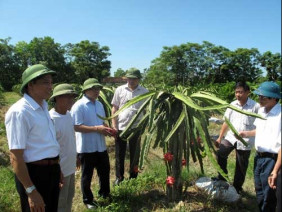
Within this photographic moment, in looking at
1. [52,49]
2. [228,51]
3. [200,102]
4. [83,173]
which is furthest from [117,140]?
[228,51]

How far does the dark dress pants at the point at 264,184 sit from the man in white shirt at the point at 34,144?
2.05 m

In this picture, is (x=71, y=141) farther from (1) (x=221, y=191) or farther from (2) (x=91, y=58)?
(2) (x=91, y=58)

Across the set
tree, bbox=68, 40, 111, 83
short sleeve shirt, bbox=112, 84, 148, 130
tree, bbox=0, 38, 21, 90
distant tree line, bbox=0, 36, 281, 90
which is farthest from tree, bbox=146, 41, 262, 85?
short sleeve shirt, bbox=112, 84, 148, 130

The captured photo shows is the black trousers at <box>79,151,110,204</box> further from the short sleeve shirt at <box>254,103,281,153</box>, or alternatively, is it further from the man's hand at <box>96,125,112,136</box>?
the short sleeve shirt at <box>254,103,281,153</box>

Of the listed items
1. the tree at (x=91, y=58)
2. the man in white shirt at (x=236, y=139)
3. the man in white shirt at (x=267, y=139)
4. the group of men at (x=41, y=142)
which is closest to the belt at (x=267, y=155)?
the man in white shirt at (x=267, y=139)

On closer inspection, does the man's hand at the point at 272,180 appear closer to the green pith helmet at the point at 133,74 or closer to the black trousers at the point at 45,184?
the black trousers at the point at 45,184

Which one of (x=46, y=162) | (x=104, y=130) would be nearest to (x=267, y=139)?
(x=104, y=130)

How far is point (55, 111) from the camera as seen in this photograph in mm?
2932

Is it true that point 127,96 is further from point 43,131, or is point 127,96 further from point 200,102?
point 43,131

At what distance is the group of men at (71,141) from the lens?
2123mm

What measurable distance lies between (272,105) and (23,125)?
2.31m

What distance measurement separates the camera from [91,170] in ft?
12.0

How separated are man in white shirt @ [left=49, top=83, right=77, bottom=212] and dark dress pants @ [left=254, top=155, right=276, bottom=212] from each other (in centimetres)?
195

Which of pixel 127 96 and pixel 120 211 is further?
pixel 127 96
